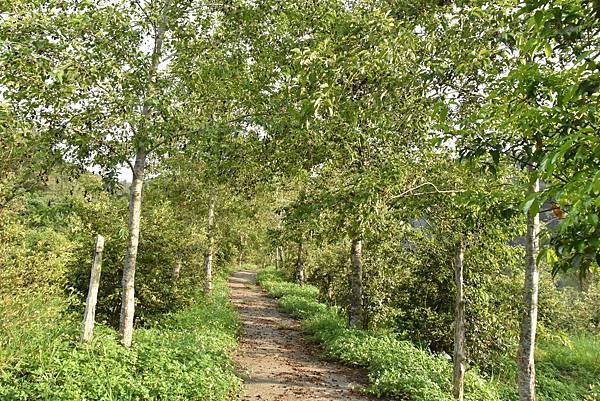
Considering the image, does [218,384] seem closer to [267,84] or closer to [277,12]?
[267,84]

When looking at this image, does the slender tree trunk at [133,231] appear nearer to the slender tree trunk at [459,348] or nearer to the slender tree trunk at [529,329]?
the slender tree trunk at [459,348]

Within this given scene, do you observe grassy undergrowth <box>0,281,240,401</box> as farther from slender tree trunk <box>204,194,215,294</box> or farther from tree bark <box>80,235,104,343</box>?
slender tree trunk <box>204,194,215,294</box>

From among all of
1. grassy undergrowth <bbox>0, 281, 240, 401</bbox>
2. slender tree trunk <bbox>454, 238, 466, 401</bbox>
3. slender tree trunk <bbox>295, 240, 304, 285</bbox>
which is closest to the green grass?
slender tree trunk <bbox>454, 238, 466, 401</bbox>

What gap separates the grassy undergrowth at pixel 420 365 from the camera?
8711 millimetres

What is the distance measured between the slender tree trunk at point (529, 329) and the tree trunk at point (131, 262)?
6.93 m

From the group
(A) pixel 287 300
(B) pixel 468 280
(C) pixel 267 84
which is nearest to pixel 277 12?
(C) pixel 267 84

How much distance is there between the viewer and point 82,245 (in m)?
13.0

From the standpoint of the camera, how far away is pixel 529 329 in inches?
302

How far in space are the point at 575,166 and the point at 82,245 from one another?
1280 cm

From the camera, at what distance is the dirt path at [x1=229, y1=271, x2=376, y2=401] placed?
8.66 m

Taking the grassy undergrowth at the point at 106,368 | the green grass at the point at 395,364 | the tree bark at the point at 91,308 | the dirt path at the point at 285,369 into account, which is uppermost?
the tree bark at the point at 91,308

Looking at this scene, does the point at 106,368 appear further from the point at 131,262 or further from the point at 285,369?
the point at 285,369

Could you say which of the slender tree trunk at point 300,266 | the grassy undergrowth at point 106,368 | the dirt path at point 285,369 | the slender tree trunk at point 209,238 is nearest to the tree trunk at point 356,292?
the dirt path at point 285,369

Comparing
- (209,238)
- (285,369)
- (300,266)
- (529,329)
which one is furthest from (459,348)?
(300,266)
